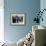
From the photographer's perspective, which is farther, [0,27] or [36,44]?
[0,27]

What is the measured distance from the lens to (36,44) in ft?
8.75

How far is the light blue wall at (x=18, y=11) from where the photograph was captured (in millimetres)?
5508

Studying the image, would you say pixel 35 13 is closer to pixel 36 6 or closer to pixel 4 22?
pixel 36 6

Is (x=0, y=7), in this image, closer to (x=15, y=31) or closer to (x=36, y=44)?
(x=15, y=31)

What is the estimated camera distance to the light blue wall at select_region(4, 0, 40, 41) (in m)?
5.51

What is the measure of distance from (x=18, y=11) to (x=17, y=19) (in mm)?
335

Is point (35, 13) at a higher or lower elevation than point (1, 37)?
higher

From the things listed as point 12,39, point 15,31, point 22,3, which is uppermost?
point 22,3

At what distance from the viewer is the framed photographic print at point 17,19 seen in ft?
18.1

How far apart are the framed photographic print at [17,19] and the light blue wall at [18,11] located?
0.17 m

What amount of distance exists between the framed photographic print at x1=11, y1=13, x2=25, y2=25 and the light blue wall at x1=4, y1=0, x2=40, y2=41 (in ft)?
0.54

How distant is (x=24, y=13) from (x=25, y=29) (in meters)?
0.67

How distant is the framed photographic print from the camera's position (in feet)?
18.1

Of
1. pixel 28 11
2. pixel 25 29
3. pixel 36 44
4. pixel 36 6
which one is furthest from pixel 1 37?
pixel 36 44
